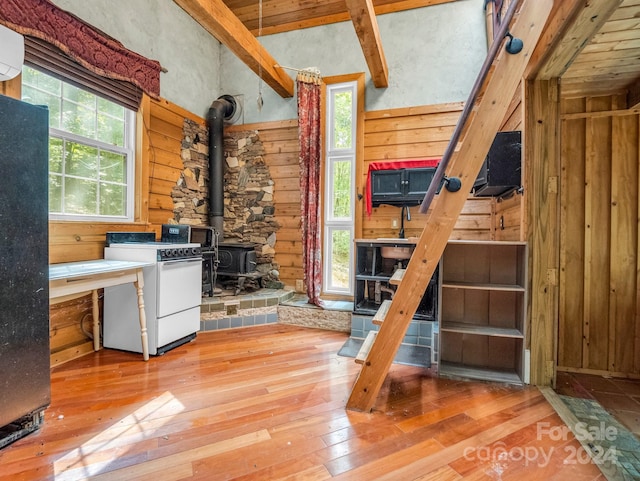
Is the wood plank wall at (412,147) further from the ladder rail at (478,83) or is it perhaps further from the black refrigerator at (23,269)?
the black refrigerator at (23,269)

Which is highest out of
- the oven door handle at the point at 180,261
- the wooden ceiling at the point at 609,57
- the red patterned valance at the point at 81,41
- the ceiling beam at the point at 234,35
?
the ceiling beam at the point at 234,35

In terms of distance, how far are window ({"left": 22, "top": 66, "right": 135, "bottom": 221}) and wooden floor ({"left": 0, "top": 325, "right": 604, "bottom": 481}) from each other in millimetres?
1391

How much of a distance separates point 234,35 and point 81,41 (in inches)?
49.9

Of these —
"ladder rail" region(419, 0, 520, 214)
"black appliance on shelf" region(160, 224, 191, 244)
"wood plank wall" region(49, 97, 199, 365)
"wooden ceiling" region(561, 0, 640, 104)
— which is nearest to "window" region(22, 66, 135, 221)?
"wood plank wall" region(49, 97, 199, 365)

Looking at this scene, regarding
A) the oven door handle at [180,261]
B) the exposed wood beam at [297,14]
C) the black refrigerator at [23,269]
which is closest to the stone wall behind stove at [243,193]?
the oven door handle at [180,261]

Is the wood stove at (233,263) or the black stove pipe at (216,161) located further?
the black stove pipe at (216,161)

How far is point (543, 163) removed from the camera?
2.21 meters

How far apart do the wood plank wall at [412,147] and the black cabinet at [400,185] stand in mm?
239

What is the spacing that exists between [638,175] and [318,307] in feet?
10.1

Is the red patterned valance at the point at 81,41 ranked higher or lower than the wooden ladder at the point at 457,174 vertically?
higher

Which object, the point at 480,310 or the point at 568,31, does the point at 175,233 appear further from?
the point at 568,31

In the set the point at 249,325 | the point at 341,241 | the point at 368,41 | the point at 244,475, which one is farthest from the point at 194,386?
the point at 368,41

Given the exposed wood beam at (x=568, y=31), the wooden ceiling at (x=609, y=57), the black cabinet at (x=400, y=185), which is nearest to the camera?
the exposed wood beam at (x=568, y=31)

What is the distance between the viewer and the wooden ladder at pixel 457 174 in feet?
5.61
